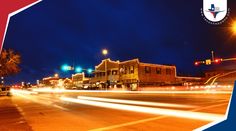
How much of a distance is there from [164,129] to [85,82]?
283 ft

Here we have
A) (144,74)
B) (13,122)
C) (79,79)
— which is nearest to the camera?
(13,122)

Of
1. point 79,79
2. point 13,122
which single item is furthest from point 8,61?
point 79,79

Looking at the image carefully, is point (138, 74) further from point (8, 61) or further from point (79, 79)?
point (79, 79)

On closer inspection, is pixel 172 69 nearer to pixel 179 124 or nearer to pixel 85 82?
pixel 85 82

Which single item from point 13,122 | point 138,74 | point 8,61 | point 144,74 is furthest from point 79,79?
point 13,122

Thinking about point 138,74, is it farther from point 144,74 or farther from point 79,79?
point 79,79

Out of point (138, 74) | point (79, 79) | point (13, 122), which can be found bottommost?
point (13, 122)

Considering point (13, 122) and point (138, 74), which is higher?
point (138, 74)

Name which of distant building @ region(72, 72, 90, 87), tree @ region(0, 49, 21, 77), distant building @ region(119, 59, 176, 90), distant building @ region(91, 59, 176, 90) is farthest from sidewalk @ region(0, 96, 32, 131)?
distant building @ region(72, 72, 90, 87)

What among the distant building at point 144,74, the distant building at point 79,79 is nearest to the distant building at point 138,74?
the distant building at point 144,74

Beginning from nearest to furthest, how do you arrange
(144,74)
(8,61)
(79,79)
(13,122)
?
(13,122) → (8,61) → (144,74) → (79,79)

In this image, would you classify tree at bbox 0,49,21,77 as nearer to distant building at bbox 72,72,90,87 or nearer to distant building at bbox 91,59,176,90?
distant building at bbox 91,59,176,90

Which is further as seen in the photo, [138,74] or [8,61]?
[138,74]

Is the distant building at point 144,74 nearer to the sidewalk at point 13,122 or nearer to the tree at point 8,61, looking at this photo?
the tree at point 8,61
